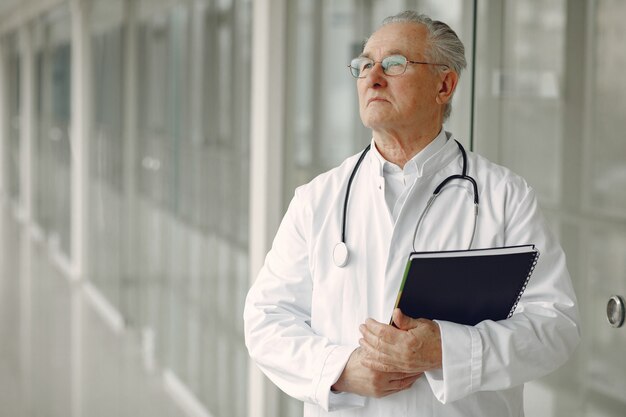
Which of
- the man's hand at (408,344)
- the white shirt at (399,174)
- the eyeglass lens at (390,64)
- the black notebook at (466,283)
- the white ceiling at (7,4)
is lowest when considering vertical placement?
the man's hand at (408,344)

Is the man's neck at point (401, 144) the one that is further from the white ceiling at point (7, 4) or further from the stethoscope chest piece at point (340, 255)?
the white ceiling at point (7, 4)

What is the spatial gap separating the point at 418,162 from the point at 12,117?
13.9 m

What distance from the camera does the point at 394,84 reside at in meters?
1.89

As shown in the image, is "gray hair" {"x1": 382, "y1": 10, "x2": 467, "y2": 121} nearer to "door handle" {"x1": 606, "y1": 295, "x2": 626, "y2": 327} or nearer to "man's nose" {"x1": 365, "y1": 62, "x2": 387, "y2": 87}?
"man's nose" {"x1": 365, "y1": 62, "x2": 387, "y2": 87}

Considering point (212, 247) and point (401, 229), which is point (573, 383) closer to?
point (401, 229)

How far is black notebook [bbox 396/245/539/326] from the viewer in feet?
5.45

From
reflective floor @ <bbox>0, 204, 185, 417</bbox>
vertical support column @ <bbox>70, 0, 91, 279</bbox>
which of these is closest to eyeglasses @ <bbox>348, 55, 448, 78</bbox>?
reflective floor @ <bbox>0, 204, 185, 417</bbox>

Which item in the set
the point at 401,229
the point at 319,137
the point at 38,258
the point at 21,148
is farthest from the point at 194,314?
the point at 21,148

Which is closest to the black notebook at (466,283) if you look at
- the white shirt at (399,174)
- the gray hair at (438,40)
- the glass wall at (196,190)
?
the white shirt at (399,174)

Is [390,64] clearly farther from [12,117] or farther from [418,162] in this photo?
[12,117]

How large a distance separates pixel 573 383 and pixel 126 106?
5269mm

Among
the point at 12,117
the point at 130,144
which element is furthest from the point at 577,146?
the point at 12,117

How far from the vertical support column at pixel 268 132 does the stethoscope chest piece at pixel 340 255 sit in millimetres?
1934

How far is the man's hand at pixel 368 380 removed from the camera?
179 cm
